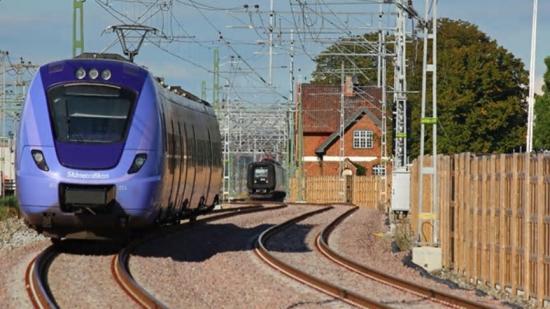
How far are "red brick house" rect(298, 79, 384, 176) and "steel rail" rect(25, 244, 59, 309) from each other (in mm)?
68651

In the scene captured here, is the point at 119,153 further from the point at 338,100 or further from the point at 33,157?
the point at 338,100

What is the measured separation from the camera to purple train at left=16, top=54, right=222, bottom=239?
18.7 meters

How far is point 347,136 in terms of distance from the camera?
9294 centimetres

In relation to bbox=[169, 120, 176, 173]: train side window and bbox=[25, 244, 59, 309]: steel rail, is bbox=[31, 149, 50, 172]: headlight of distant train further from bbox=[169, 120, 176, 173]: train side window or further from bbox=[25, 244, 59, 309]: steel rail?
bbox=[169, 120, 176, 173]: train side window

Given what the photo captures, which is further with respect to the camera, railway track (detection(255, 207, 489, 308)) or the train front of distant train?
the train front of distant train

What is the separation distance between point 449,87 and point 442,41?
10.1m

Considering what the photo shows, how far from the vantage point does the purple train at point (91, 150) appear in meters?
18.7

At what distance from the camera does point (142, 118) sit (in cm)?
1950

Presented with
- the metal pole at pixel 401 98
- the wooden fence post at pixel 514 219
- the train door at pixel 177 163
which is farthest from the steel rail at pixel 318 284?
the metal pole at pixel 401 98

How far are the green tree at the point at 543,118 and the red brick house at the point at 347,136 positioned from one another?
11761 mm

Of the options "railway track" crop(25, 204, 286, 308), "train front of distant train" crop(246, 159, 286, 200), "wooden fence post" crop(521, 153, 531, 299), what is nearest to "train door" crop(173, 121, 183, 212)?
"railway track" crop(25, 204, 286, 308)

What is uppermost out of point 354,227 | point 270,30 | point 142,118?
point 270,30

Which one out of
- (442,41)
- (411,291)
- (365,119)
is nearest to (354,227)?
(411,291)

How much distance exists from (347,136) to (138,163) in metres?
74.2
